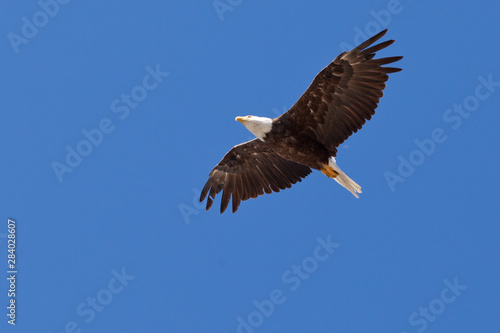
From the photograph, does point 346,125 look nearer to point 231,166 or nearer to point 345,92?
point 345,92

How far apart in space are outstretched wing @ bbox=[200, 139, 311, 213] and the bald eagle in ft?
0.08

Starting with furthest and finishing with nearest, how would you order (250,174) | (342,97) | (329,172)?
(250,174)
(329,172)
(342,97)

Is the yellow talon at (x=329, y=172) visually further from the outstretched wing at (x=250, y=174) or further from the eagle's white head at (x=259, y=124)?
the eagle's white head at (x=259, y=124)

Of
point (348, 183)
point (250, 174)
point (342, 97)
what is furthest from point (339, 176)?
point (250, 174)

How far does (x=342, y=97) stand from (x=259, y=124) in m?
1.86

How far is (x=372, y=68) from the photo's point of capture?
58.0 ft

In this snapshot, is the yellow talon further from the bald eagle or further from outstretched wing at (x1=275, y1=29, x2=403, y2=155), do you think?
outstretched wing at (x1=275, y1=29, x2=403, y2=155)

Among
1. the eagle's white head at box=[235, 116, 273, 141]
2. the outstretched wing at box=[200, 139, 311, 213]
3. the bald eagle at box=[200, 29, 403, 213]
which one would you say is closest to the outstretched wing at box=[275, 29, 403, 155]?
the bald eagle at box=[200, 29, 403, 213]

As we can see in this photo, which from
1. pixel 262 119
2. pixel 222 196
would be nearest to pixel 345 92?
pixel 262 119

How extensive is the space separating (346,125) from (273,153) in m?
2.58

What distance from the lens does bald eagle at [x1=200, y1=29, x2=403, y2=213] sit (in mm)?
17734

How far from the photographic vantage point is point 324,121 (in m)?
18.6

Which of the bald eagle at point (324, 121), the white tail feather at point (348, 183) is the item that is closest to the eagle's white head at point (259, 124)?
the bald eagle at point (324, 121)

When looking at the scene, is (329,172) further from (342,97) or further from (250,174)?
(250,174)
